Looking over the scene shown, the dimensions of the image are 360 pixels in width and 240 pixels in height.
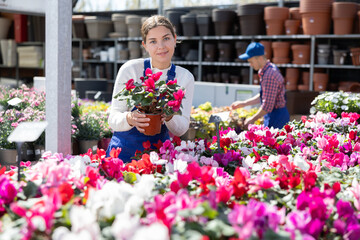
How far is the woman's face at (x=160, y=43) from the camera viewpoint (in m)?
1.97

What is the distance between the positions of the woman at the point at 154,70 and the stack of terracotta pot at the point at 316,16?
4544 millimetres

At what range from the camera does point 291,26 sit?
250 inches

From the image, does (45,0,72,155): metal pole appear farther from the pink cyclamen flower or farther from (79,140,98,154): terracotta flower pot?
(79,140,98,154): terracotta flower pot

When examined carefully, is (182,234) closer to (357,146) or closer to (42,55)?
(357,146)

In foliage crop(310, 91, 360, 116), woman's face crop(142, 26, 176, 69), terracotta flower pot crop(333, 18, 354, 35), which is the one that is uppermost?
terracotta flower pot crop(333, 18, 354, 35)

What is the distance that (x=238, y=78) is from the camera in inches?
287

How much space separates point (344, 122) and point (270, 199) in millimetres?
1469

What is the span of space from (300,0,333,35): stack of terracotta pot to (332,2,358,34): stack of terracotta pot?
111mm

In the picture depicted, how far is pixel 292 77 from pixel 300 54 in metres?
0.36

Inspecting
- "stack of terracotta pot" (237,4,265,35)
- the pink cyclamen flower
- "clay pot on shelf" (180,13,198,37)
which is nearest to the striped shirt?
the pink cyclamen flower

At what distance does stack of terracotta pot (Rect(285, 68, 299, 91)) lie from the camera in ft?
21.2

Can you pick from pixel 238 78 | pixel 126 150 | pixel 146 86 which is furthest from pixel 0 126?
pixel 238 78

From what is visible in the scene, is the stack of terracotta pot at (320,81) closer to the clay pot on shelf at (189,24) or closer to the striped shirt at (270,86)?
the clay pot on shelf at (189,24)

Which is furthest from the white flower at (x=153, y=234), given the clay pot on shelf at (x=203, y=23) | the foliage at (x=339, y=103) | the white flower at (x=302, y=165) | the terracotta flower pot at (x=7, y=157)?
the clay pot on shelf at (x=203, y=23)
